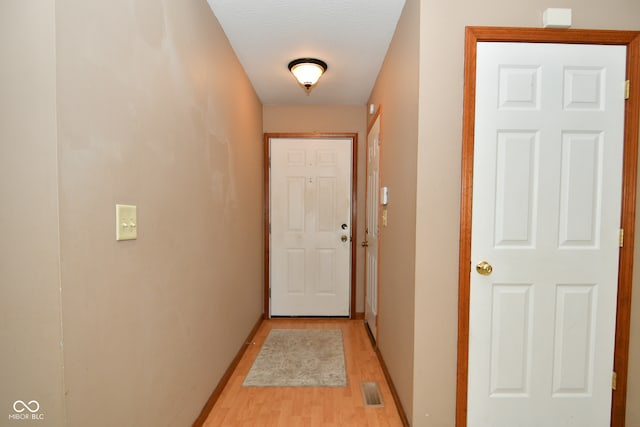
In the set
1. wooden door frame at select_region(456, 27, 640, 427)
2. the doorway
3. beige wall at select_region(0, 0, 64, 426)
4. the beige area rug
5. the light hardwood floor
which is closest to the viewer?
beige wall at select_region(0, 0, 64, 426)

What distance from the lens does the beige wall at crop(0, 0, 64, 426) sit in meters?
0.84

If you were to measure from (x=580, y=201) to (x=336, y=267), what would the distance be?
8.12 ft

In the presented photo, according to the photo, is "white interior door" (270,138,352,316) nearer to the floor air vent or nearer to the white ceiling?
the white ceiling

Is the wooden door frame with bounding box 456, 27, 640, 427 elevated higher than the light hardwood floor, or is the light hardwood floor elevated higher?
the wooden door frame with bounding box 456, 27, 640, 427

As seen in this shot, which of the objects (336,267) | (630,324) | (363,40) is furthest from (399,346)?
(363,40)

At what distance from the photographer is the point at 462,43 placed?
5.20ft

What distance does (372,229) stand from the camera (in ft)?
10.5

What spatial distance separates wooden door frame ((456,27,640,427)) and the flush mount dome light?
1312 millimetres

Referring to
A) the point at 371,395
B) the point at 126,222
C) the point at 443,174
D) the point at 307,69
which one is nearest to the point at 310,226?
the point at 307,69

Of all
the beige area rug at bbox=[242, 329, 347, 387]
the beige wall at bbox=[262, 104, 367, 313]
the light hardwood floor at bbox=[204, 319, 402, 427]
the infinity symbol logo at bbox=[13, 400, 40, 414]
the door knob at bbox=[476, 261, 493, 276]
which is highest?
the beige wall at bbox=[262, 104, 367, 313]

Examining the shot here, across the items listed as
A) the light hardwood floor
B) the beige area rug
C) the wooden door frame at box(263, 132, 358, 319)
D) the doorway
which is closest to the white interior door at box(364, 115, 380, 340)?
the doorway

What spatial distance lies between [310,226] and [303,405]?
1994 millimetres

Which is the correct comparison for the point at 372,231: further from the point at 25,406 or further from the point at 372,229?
the point at 25,406

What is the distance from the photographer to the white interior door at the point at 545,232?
1589 millimetres
